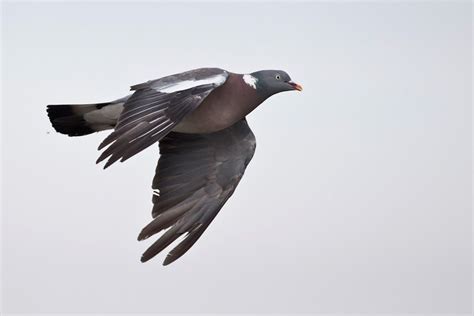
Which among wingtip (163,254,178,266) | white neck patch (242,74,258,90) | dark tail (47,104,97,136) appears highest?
white neck patch (242,74,258,90)

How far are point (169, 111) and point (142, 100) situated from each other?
285mm

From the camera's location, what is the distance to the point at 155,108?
8.02 meters

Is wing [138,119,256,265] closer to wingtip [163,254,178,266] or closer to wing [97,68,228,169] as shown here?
wingtip [163,254,178,266]

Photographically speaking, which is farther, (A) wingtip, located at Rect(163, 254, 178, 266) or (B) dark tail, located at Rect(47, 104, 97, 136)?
(B) dark tail, located at Rect(47, 104, 97, 136)

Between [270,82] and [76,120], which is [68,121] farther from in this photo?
[270,82]

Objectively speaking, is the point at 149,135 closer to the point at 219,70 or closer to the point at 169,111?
the point at 169,111

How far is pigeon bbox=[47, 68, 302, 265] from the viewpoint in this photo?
26.4 feet

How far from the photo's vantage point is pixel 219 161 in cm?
991

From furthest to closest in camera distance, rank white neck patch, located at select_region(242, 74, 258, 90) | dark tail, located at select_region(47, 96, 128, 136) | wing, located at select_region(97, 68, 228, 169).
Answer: dark tail, located at select_region(47, 96, 128, 136) → white neck patch, located at select_region(242, 74, 258, 90) → wing, located at select_region(97, 68, 228, 169)

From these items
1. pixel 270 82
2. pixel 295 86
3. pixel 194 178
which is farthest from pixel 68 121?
pixel 295 86

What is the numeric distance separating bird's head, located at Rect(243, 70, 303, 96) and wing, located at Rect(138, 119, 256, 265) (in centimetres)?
70

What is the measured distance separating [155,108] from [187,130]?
1240 mm

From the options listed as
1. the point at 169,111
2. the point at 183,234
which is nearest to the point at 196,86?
the point at 169,111

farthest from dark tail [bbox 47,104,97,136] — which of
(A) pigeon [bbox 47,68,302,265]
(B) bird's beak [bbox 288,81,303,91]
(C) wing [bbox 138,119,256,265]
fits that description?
(B) bird's beak [bbox 288,81,303,91]
